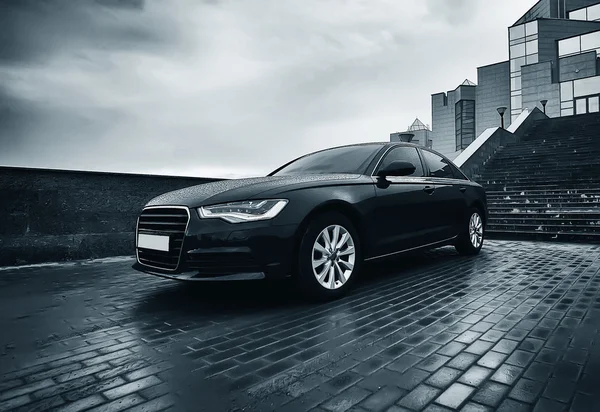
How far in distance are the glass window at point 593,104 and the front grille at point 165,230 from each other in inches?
1391

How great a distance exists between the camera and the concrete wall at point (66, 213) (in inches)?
219

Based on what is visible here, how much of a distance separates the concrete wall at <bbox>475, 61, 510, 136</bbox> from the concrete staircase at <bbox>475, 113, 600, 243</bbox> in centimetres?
2277

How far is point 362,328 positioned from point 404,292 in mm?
1103

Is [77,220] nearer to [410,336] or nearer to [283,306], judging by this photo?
[283,306]

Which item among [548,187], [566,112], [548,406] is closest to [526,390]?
[548,406]

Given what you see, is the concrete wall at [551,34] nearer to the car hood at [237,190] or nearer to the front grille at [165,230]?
the car hood at [237,190]

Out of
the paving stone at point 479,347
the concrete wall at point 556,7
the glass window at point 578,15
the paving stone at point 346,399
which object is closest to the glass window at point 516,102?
the concrete wall at point 556,7

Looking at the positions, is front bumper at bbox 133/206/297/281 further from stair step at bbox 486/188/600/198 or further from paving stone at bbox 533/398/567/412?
stair step at bbox 486/188/600/198

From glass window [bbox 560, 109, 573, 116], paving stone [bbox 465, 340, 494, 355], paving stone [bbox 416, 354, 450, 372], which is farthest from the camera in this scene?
glass window [bbox 560, 109, 573, 116]

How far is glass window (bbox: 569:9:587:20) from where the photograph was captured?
1405 inches

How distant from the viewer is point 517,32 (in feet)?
115

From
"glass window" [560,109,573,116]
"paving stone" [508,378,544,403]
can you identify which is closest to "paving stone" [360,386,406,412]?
"paving stone" [508,378,544,403]

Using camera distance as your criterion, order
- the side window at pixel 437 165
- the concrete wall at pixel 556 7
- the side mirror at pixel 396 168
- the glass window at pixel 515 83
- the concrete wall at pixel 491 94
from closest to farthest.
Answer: the side mirror at pixel 396 168, the side window at pixel 437 165, the glass window at pixel 515 83, the concrete wall at pixel 491 94, the concrete wall at pixel 556 7

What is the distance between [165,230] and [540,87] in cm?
3797
